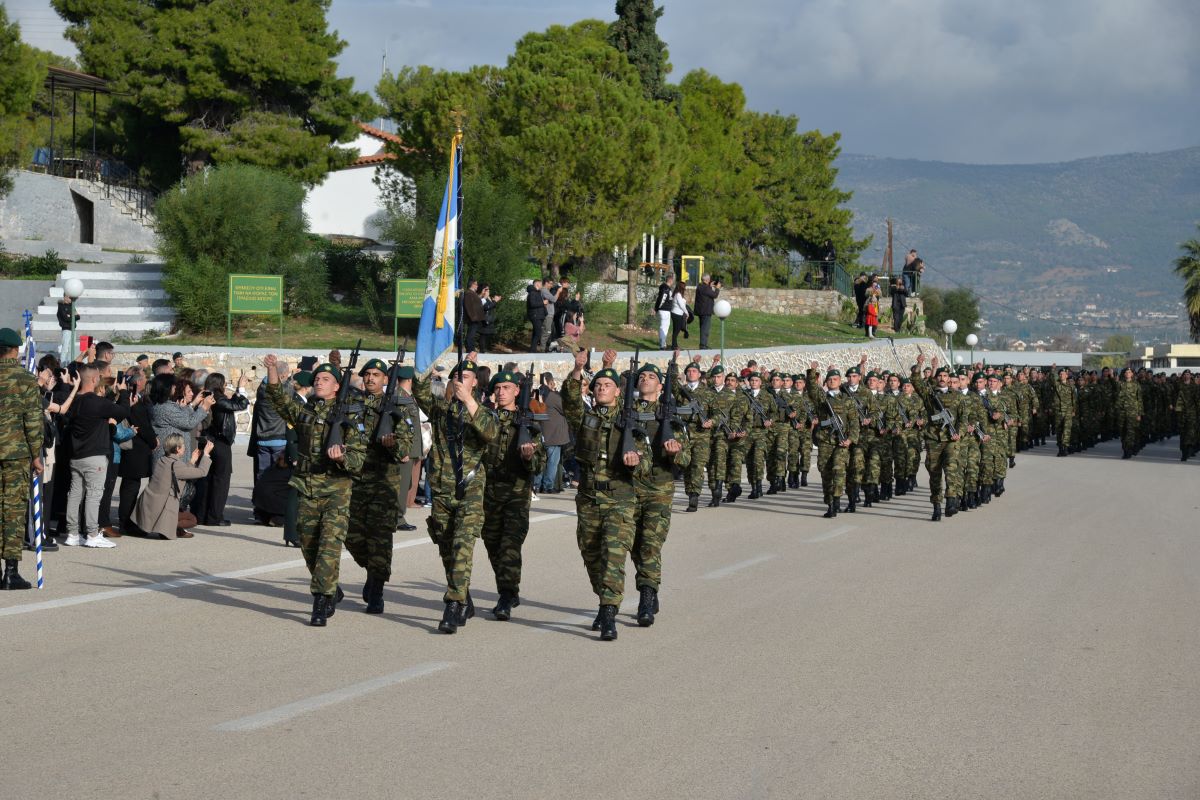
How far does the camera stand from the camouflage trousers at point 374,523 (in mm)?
10125

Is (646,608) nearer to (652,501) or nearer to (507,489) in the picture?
(652,501)

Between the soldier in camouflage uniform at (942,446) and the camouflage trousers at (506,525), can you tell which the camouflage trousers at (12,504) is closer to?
the camouflage trousers at (506,525)

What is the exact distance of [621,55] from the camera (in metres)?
43.0

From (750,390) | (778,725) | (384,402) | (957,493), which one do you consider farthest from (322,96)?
(778,725)

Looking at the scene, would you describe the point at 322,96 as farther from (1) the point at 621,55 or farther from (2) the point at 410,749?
(2) the point at 410,749

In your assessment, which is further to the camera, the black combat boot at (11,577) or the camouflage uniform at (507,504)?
the black combat boot at (11,577)

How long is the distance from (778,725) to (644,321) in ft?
120

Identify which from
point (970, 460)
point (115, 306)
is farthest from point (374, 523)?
point (115, 306)

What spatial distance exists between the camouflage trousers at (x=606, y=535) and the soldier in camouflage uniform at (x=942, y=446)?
9446 mm

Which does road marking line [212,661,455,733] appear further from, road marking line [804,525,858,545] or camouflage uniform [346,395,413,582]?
road marking line [804,525,858,545]

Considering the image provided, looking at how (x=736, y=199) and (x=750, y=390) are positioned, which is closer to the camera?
(x=750, y=390)

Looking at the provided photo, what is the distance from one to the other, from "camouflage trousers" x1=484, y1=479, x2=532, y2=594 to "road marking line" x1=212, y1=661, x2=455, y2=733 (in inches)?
61.2

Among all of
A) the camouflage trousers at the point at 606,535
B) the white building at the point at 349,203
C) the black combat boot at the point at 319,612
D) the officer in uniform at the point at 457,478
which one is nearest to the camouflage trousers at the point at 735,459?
the camouflage trousers at the point at 606,535

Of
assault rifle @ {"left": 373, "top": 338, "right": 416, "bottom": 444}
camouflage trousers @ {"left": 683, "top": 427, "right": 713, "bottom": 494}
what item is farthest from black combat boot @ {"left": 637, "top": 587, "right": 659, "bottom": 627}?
camouflage trousers @ {"left": 683, "top": 427, "right": 713, "bottom": 494}
